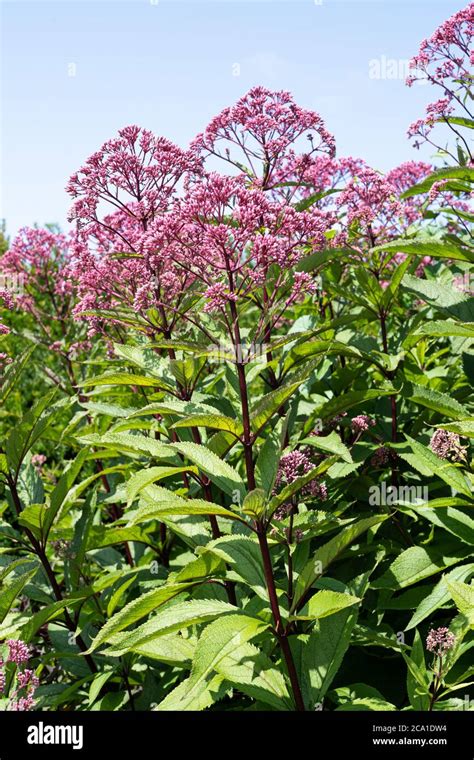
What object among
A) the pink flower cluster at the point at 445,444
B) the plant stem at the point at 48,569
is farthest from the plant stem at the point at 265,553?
the plant stem at the point at 48,569

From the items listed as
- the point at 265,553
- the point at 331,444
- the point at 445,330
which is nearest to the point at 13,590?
the point at 265,553

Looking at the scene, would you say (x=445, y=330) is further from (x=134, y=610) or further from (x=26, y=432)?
(x=26, y=432)

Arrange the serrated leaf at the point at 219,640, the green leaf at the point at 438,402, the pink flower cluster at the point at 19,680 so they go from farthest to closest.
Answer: the green leaf at the point at 438,402, the pink flower cluster at the point at 19,680, the serrated leaf at the point at 219,640

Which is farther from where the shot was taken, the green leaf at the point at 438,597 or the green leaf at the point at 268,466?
the green leaf at the point at 438,597

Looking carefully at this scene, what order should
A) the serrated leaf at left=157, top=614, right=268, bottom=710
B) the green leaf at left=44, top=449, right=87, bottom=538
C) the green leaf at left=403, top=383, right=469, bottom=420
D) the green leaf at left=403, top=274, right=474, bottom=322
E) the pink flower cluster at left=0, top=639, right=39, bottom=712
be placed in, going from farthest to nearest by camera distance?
1. the green leaf at left=403, top=274, right=474, bottom=322
2. the green leaf at left=44, top=449, right=87, bottom=538
3. the green leaf at left=403, top=383, right=469, bottom=420
4. the pink flower cluster at left=0, top=639, right=39, bottom=712
5. the serrated leaf at left=157, top=614, right=268, bottom=710

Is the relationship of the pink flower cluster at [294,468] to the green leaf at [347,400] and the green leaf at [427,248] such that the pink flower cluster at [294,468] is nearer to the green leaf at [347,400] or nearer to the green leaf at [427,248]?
the green leaf at [347,400]

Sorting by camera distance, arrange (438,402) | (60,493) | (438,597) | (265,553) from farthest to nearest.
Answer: (60,493) < (438,402) < (438,597) < (265,553)

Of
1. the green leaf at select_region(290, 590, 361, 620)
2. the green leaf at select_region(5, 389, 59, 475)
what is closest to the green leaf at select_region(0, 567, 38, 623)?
the green leaf at select_region(5, 389, 59, 475)

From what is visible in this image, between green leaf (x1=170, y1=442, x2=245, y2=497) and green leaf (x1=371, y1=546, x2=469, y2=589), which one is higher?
green leaf (x1=170, y1=442, x2=245, y2=497)

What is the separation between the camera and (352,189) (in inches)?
185

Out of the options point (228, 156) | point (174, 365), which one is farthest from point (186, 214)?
point (228, 156)

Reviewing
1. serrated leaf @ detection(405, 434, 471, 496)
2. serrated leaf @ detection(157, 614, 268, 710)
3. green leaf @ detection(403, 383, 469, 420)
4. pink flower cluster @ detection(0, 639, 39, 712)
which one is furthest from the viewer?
green leaf @ detection(403, 383, 469, 420)

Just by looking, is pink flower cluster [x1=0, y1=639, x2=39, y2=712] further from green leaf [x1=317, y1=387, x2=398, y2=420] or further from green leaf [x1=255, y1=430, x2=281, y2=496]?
green leaf [x1=317, y1=387, x2=398, y2=420]
